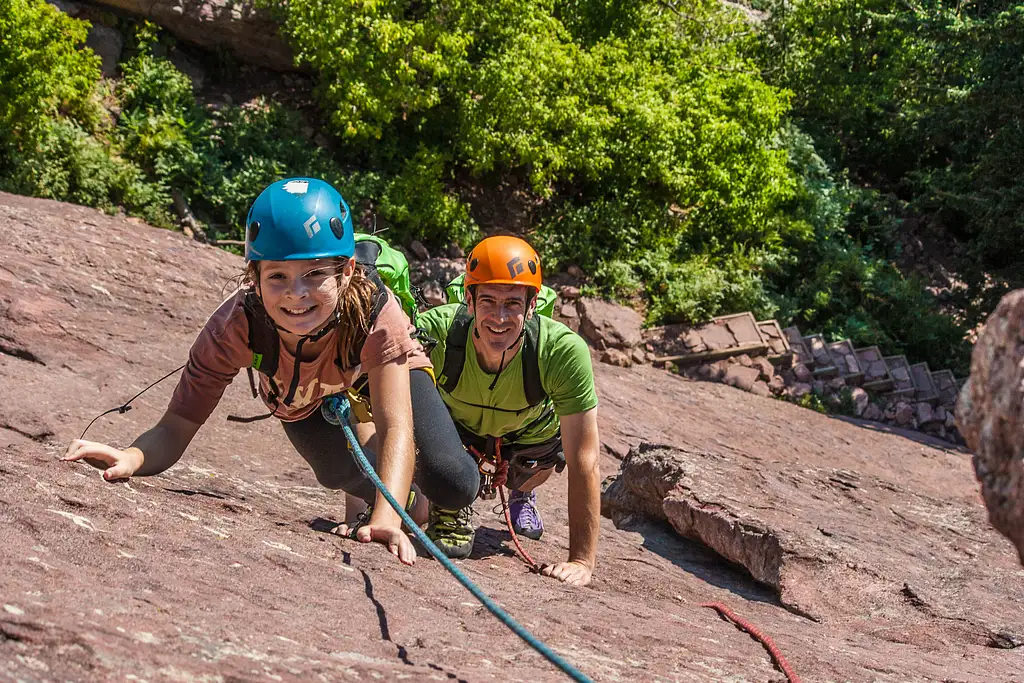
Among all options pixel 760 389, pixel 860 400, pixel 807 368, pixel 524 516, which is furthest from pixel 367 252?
pixel 860 400

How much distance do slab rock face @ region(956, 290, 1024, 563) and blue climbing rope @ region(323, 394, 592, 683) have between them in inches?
37.6

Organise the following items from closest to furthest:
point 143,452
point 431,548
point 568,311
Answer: point 431,548 → point 143,452 → point 568,311

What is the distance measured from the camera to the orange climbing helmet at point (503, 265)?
3.94 meters

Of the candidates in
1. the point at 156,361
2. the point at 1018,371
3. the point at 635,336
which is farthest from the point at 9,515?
the point at 635,336

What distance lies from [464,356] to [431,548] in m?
1.62

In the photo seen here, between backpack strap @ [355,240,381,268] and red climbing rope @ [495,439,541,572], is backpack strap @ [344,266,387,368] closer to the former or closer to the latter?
backpack strap @ [355,240,381,268]

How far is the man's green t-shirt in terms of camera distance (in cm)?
387

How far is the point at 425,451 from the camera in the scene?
3.75 metres

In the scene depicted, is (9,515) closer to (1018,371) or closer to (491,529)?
(1018,371)

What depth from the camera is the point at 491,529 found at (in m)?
5.05

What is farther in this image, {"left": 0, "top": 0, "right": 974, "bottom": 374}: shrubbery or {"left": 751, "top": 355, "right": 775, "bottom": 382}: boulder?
{"left": 751, "top": 355, "right": 775, "bottom": 382}: boulder

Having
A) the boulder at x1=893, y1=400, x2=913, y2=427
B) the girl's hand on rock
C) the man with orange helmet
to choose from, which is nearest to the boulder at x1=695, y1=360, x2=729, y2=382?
the boulder at x1=893, y1=400, x2=913, y2=427

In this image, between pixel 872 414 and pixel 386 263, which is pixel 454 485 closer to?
pixel 386 263

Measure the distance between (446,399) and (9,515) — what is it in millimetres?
2084
